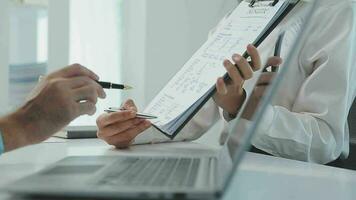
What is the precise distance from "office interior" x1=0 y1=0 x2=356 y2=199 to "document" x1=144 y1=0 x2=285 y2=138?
0.82 meters

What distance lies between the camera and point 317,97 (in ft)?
3.35

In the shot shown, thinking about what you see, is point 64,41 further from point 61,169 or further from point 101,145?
point 61,169

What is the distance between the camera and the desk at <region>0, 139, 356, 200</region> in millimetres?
558

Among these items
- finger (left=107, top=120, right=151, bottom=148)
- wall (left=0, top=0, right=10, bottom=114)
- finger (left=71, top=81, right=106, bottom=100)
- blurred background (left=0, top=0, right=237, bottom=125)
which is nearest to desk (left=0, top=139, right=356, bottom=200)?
finger (left=107, top=120, right=151, bottom=148)

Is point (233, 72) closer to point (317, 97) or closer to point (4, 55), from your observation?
point (317, 97)

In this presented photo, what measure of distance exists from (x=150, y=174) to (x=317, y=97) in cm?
72

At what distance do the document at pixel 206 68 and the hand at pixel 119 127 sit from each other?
0.17 ft

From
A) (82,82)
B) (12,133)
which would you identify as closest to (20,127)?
(12,133)

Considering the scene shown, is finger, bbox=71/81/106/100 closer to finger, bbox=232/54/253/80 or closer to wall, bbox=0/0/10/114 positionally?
finger, bbox=232/54/253/80

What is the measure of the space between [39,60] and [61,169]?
4.60 feet

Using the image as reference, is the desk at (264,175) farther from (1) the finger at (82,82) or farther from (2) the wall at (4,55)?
(2) the wall at (4,55)

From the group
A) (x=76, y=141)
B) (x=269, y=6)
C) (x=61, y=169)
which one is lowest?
(x=76, y=141)

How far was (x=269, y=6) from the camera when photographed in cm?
86

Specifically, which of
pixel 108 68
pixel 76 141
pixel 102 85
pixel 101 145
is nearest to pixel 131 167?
pixel 102 85
